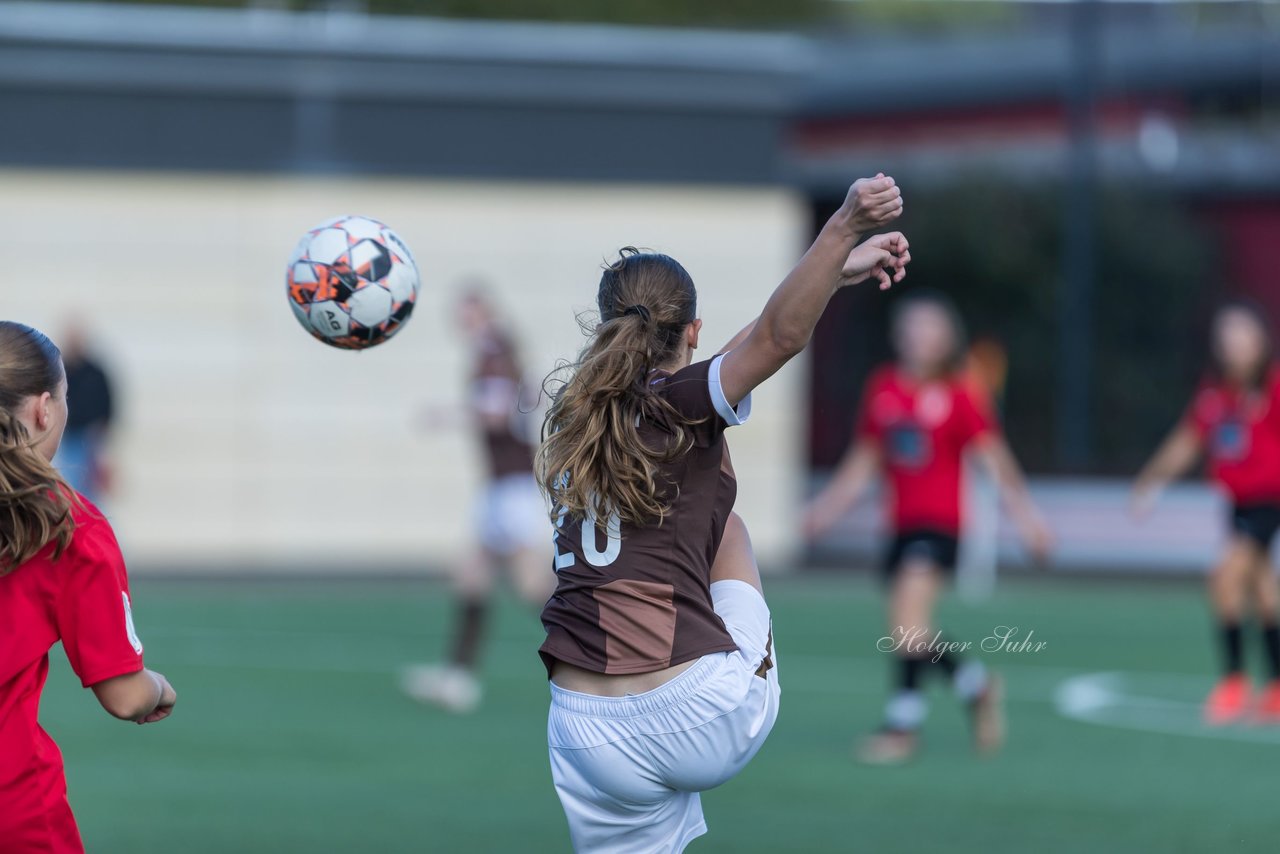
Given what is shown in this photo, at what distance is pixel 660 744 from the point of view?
14.2ft

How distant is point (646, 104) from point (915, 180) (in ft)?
38.9

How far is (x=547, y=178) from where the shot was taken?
21281mm

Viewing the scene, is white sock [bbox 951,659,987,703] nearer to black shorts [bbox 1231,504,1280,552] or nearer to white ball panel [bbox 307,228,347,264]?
black shorts [bbox 1231,504,1280,552]

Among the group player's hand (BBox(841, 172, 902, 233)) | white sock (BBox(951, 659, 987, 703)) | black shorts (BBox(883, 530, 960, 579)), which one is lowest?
white sock (BBox(951, 659, 987, 703))

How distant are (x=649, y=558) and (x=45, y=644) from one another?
1.36 metres

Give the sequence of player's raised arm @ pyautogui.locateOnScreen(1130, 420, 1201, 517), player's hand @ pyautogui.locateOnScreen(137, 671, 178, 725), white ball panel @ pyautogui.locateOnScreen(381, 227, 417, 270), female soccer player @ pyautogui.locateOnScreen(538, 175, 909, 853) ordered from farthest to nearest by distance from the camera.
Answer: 1. player's raised arm @ pyautogui.locateOnScreen(1130, 420, 1201, 517)
2. white ball panel @ pyautogui.locateOnScreen(381, 227, 417, 270)
3. female soccer player @ pyautogui.locateOnScreen(538, 175, 909, 853)
4. player's hand @ pyautogui.locateOnScreen(137, 671, 178, 725)

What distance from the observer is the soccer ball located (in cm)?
543

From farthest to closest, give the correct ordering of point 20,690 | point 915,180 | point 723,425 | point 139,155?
1. point 915,180
2. point 139,155
3. point 723,425
4. point 20,690

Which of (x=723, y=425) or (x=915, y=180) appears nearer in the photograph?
(x=723, y=425)

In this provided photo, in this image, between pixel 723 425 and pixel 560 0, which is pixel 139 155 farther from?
pixel 560 0

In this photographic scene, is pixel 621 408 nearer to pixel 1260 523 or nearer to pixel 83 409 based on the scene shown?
pixel 1260 523

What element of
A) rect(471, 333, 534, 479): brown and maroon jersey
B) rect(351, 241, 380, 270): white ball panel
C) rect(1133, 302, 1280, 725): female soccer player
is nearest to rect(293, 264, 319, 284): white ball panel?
rect(351, 241, 380, 270): white ball panel

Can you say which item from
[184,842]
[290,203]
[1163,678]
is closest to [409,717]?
[184,842]

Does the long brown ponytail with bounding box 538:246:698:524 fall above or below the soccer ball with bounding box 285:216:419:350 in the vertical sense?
below
